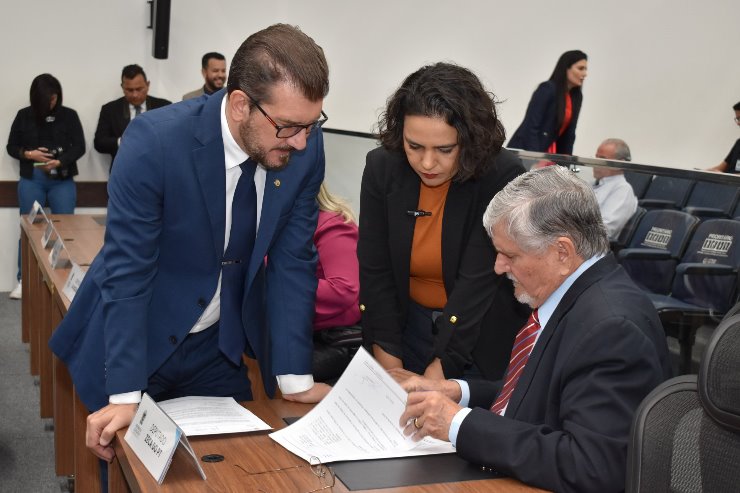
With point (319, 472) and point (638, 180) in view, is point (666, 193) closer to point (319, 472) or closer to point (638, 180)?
point (638, 180)

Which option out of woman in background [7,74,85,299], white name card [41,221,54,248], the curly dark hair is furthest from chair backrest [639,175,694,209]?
woman in background [7,74,85,299]

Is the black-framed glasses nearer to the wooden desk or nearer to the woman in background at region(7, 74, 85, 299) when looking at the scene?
the wooden desk

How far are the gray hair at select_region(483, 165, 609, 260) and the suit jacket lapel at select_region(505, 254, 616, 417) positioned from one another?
0.03 meters

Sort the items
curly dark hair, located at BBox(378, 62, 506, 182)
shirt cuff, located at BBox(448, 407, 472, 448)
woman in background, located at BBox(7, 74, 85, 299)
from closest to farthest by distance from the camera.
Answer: shirt cuff, located at BBox(448, 407, 472, 448), curly dark hair, located at BBox(378, 62, 506, 182), woman in background, located at BBox(7, 74, 85, 299)

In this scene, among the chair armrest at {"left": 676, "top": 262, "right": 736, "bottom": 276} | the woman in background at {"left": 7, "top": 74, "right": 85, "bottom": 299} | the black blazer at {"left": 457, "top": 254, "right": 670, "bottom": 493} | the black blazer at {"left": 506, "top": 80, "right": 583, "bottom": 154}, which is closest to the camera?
the black blazer at {"left": 457, "top": 254, "right": 670, "bottom": 493}

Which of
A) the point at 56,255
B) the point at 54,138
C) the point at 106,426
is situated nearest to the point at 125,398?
the point at 106,426

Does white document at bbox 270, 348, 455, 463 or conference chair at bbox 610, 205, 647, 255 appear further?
conference chair at bbox 610, 205, 647, 255

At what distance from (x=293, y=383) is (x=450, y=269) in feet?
1.72

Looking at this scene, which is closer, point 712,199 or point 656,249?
point 712,199

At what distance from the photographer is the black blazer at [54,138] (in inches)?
263

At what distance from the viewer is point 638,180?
3461 millimetres

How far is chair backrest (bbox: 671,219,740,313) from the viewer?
3416 mm

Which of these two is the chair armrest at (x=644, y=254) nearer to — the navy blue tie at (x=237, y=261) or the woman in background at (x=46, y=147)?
the navy blue tie at (x=237, y=261)

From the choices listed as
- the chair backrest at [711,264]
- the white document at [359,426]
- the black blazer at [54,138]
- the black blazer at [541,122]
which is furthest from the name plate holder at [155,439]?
the black blazer at [54,138]
